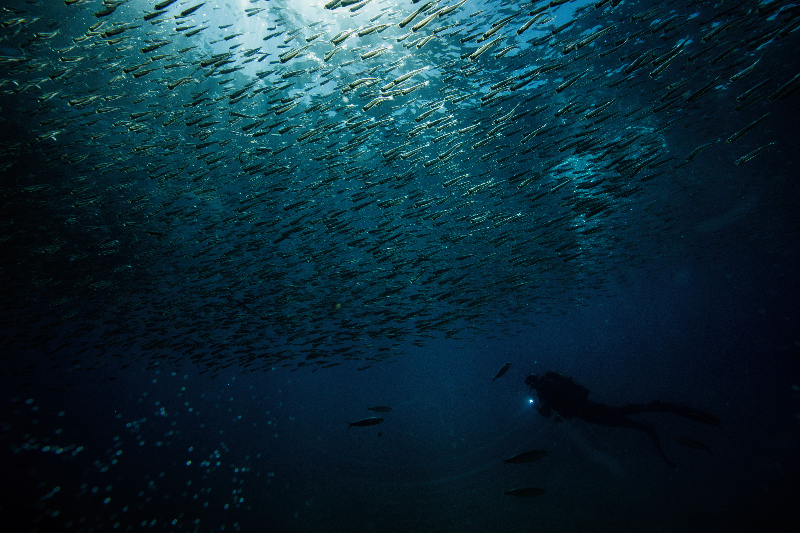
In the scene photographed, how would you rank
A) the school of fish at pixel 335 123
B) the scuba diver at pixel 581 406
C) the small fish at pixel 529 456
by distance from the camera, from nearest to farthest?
1. the small fish at pixel 529 456
2. the school of fish at pixel 335 123
3. the scuba diver at pixel 581 406

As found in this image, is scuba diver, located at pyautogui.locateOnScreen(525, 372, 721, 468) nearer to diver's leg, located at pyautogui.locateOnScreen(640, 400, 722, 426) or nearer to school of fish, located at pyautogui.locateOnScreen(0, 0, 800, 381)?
diver's leg, located at pyautogui.locateOnScreen(640, 400, 722, 426)

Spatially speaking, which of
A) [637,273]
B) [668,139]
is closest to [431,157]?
[668,139]

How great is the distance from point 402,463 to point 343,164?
22603 millimetres

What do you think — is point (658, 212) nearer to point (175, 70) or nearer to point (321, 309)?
point (321, 309)

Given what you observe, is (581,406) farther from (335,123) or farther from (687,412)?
(335,123)

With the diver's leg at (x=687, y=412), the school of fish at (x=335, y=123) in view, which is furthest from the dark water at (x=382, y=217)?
the diver's leg at (x=687, y=412)

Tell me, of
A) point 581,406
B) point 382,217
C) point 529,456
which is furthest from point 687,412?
point 382,217

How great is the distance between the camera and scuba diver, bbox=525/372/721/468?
33.1ft

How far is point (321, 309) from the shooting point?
18.8 metres

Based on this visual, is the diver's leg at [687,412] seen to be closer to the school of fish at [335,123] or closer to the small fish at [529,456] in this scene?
the school of fish at [335,123]

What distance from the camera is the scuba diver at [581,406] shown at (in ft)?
33.1

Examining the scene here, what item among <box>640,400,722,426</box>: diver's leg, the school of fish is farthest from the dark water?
<box>640,400,722,426</box>: diver's leg

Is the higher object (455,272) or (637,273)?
(455,272)

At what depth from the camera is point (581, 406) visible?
1040cm
